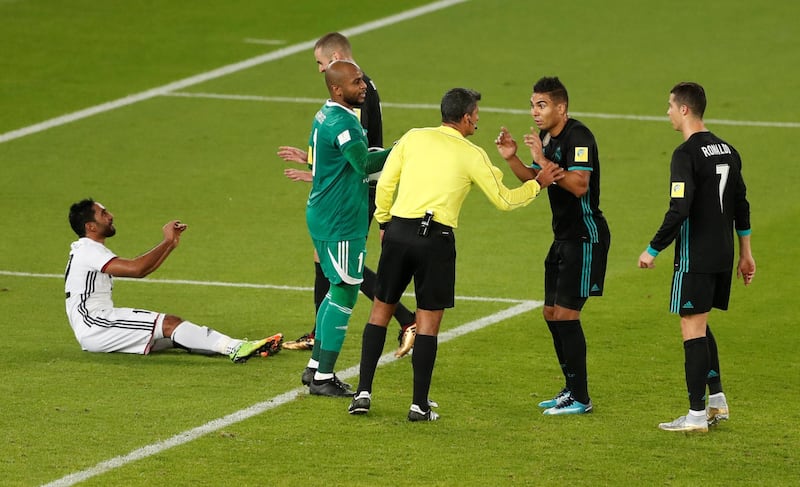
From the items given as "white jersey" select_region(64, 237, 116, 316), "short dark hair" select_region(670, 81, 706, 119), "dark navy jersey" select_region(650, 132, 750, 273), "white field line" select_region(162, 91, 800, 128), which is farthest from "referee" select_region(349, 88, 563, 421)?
"white field line" select_region(162, 91, 800, 128)

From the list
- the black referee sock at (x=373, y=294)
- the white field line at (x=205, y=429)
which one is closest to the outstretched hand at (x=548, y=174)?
the white field line at (x=205, y=429)

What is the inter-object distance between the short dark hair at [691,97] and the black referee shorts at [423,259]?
1637mm

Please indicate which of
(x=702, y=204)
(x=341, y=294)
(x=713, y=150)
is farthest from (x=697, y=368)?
(x=341, y=294)

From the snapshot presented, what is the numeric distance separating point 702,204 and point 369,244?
22.1 ft

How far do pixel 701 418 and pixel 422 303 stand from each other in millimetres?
1875

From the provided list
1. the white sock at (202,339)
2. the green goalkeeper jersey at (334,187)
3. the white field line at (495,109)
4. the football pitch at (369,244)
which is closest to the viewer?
the football pitch at (369,244)

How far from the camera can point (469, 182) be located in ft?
31.7

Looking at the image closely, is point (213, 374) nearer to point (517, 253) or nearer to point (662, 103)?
point (517, 253)

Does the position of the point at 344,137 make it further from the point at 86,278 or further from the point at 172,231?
the point at 86,278

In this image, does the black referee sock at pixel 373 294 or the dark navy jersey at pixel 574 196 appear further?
the black referee sock at pixel 373 294

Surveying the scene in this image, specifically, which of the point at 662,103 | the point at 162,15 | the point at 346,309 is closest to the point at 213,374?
the point at 346,309

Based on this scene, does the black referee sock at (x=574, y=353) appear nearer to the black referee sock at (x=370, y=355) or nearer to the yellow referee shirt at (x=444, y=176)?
the yellow referee shirt at (x=444, y=176)

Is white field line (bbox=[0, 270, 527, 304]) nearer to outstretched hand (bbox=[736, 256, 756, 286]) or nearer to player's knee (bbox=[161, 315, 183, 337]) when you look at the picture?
player's knee (bbox=[161, 315, 183, 337])

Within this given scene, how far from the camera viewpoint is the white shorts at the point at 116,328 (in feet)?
37.6
